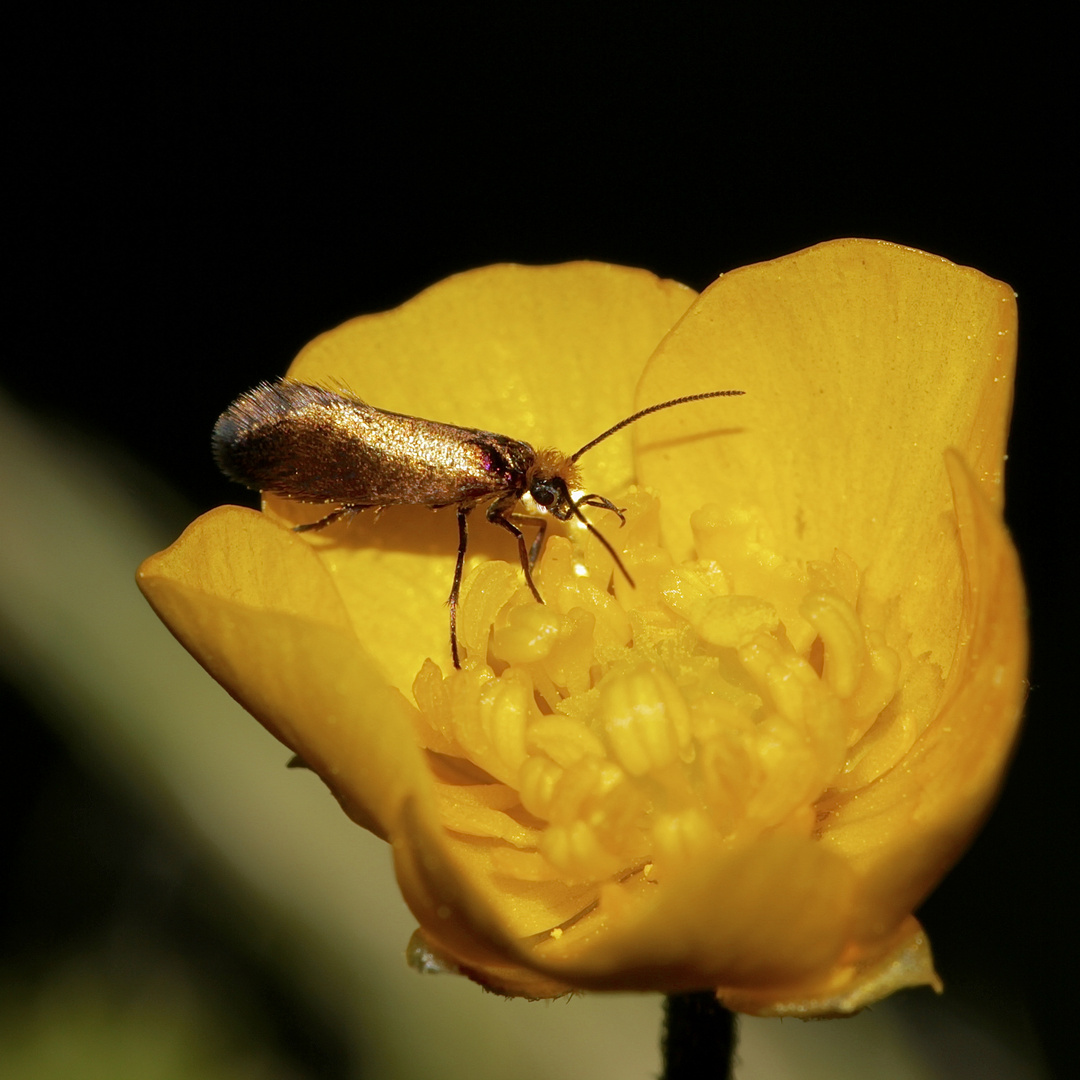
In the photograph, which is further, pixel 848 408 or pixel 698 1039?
pixel 848 408

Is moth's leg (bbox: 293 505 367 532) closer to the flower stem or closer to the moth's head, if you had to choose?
the moth's head

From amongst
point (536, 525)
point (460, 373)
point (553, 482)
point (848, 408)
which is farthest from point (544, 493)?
point (848, 408)

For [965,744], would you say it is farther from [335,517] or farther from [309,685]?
[335,517]

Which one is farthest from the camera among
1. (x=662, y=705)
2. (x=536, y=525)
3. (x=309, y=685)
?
(x=536, y=525)

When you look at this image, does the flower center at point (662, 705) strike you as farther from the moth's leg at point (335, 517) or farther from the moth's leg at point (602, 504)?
the moth's leg at point (335, 517)

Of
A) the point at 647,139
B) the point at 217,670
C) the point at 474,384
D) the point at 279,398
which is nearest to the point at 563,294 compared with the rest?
the point at 474,384

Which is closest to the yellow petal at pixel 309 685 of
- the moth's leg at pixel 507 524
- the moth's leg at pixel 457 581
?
the moth's leg at pixel 457 581

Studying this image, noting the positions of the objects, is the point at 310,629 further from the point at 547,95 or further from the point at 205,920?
the point at 547,95
